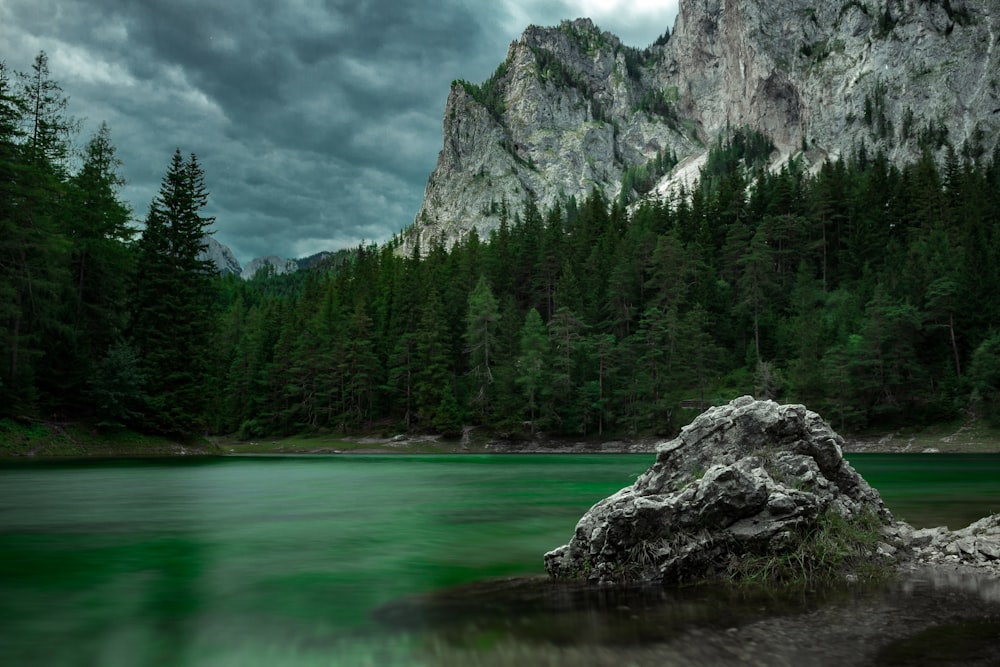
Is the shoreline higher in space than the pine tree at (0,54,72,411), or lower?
lower

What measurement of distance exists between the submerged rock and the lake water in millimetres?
932

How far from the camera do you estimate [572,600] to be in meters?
8.55

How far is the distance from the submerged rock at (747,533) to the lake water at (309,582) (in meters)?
0.93

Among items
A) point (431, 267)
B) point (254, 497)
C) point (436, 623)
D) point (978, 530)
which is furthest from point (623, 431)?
point (436, 623)

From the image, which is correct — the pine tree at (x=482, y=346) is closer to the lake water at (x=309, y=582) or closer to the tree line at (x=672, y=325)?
the tree line at (x=672, y=325)

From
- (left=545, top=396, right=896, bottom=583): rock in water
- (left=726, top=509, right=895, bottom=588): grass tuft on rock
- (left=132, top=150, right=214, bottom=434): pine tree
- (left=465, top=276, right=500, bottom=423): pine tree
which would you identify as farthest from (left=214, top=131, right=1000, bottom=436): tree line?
(left=726, top=509, right=895, bottom=588): grass tuft on rock

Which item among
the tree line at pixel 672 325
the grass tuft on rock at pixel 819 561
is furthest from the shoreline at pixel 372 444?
the grass tuft on rock at pixel 819 561

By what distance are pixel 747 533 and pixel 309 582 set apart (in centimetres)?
739

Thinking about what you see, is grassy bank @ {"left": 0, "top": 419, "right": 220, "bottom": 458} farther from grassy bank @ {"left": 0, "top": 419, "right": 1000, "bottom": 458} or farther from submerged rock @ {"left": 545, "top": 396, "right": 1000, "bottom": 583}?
submerged rock @ {"left": 545, "top": 396, "right": 1000, "bottom": 583}

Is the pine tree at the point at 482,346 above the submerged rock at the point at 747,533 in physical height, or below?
above

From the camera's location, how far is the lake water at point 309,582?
7.08 meters

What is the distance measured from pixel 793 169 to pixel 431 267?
4340 inches

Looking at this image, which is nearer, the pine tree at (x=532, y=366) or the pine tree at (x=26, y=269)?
the pine tree at (x=26, y=269)

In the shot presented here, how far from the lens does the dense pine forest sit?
157 ft
